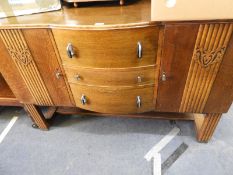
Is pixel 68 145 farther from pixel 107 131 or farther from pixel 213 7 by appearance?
pixel 213 7

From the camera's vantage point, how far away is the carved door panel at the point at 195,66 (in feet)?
2.37

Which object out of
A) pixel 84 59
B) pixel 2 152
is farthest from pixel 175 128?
pixel 2 152

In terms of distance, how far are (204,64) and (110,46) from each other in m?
0.40

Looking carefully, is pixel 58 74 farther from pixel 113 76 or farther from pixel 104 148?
pixel 104 148

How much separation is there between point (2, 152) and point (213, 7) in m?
1.42

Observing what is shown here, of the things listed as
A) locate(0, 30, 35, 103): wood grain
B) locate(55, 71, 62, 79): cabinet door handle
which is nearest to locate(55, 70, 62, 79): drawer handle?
locate(55, 71, 62, 79): cabinet door handle

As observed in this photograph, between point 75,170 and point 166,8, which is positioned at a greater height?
point 166,8

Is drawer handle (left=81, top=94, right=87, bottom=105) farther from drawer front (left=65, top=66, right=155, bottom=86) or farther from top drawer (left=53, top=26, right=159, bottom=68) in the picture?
top drawer (left=53, top=26, right=159, bottom=68)

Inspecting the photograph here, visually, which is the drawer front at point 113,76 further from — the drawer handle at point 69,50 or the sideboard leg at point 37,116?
the sideboard leg at point 37,116

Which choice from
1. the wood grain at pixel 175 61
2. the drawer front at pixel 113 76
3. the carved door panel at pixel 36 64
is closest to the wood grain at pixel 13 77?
the carved door panel at pixel 36 64

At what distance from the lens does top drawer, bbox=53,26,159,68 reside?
29.6 inches

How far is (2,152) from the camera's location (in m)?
1.26

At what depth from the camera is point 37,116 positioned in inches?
49.6

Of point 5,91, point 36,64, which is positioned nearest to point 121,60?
point 36,64
